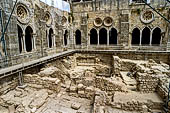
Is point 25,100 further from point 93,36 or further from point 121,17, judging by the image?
point 121,17

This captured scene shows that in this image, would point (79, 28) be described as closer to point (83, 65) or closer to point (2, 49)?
point (83, 65)

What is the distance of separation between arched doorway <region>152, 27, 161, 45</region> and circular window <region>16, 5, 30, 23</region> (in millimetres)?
17302

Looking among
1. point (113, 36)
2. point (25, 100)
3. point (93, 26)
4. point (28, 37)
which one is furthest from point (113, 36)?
point (25, 100)

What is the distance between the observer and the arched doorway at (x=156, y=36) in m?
17.0

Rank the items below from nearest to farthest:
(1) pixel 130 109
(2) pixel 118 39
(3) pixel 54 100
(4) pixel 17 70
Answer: (1) pixel 130 109
(3) pixel 54 100
(4) pixel 17 70
(2) pixel 118 39

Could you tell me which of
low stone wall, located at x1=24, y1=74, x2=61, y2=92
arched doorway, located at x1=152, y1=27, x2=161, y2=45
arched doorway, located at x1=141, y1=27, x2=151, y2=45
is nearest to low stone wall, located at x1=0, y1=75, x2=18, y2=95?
low stone wall, located at x1=24, y1=74, x2=61, y2=92

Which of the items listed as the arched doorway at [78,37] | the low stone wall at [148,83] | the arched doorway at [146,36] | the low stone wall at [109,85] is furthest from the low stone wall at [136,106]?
the arched doorway at [78,37]

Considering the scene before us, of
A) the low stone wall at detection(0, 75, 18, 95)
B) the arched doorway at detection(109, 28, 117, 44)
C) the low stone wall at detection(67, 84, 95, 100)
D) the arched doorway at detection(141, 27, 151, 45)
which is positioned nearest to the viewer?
the low stone wall at detection(0, 75, 18, 95)

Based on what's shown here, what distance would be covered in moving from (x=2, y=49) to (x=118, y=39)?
15.0 meters

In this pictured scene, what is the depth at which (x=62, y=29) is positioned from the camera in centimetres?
1673

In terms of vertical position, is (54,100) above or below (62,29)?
below

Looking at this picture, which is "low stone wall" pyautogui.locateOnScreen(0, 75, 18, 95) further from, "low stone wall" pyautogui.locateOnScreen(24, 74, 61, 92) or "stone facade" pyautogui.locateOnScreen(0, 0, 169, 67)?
"stone facade" pyautogui.locateOnScreen(0, 0, 169, 67)

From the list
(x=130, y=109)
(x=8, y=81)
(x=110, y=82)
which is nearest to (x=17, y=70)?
(x=8, y=81)

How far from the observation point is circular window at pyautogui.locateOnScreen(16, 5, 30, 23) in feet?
34.4
